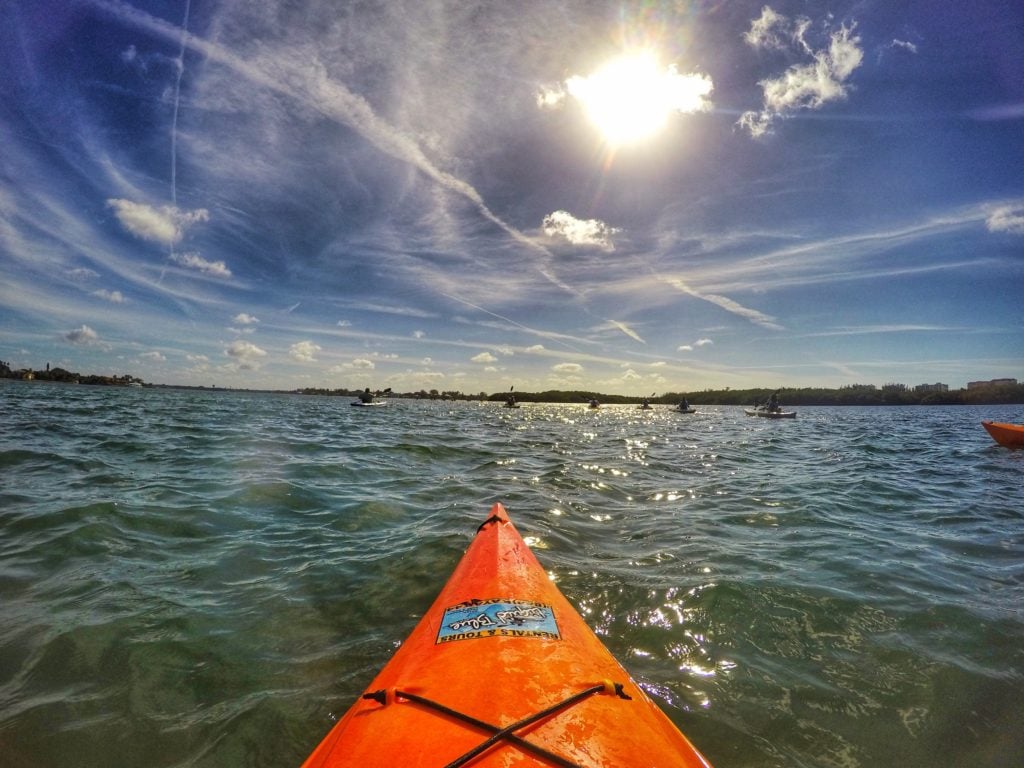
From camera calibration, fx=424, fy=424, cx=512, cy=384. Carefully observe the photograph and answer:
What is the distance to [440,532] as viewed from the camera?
7.36 metres

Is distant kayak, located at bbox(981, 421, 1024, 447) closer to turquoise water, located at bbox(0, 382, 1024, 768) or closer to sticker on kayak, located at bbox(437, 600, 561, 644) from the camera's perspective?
turquoise water, located at bbox(0, 382, 1024, 768)

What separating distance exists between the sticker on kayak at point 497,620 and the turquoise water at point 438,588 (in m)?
1.14

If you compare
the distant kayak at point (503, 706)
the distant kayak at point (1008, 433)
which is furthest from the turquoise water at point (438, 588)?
the distant kayak at point (1008, 433)

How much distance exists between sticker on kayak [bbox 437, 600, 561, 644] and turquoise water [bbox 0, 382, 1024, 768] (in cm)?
114

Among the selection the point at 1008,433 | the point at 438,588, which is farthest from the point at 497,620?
the point at 1008,433

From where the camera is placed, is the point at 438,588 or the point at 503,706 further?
the point at 438,588

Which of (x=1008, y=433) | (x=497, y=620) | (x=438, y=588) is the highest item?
(x=1008, y=433)

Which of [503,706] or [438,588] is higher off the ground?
[503,706]

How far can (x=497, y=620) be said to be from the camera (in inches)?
129

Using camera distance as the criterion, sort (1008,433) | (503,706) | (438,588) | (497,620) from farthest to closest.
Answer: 1. (1008,433)
2. (438,588)
3. (497,620)
4. (503,706)

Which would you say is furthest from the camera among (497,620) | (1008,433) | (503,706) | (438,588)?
(1008,433)

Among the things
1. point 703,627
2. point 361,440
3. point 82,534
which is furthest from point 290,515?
point 361,440

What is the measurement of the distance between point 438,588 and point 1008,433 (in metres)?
26.0

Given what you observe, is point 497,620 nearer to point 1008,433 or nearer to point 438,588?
point 438,588
